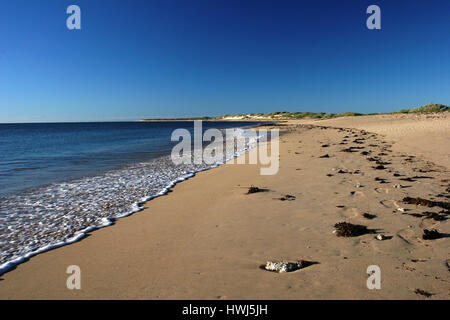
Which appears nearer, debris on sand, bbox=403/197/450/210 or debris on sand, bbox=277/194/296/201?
debris on sand, bbox=403/197/450/210

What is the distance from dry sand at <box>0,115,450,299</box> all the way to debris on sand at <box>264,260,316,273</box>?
0.28ft

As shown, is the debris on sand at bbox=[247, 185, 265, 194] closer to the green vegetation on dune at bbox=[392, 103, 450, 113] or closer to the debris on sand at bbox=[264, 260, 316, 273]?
the debris on sand at bbox=[264, 260, 316, 273]

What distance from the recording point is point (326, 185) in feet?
25.5

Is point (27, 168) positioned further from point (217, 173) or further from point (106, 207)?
point (217, 173)

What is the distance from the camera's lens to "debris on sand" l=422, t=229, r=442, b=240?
13.9 ft

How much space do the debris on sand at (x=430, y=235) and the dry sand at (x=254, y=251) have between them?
9cm

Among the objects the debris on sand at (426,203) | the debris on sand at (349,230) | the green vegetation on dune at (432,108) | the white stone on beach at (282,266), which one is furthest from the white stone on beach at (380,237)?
the green vegetation on dune at (432,108)

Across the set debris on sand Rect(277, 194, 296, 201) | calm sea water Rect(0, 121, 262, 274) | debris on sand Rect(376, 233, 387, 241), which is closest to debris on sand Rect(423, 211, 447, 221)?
debris on sand Rect(376, 233, 387, 241)

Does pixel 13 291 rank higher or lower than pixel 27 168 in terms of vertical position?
lower

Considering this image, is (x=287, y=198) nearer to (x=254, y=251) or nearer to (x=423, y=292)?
(x=254, y=251)

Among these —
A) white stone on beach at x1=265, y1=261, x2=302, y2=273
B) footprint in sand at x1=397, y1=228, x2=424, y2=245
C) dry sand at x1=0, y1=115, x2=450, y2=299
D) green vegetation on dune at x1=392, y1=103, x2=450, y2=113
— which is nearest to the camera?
dry sand at x1=0, y1=115, x2=450, y2=299

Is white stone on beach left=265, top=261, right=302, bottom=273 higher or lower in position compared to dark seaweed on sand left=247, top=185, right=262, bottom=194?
lower
